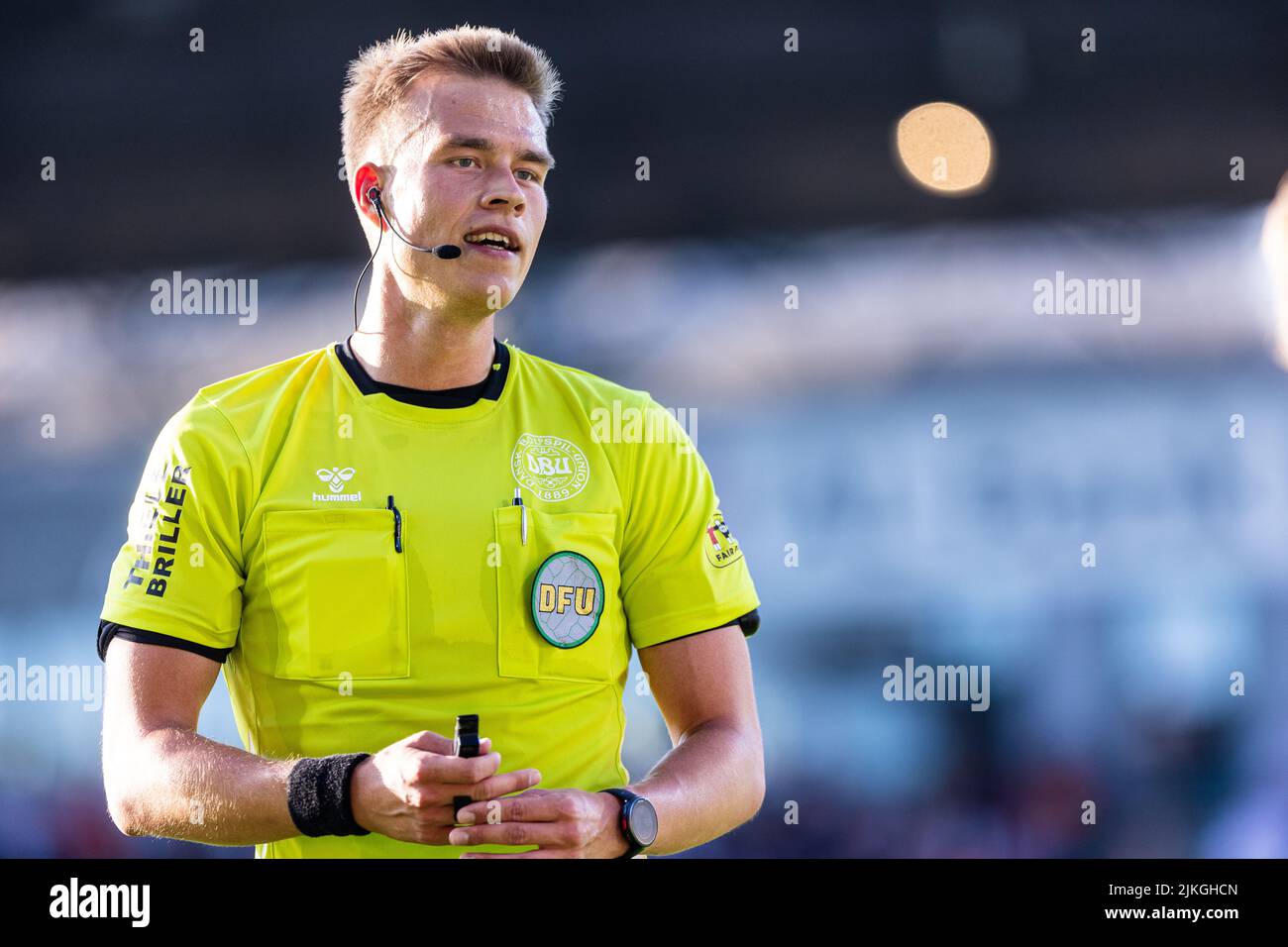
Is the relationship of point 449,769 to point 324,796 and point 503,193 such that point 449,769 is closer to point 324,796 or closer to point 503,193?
point 324,796

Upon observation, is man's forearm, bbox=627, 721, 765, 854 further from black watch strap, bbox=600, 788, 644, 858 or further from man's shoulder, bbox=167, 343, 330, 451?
man's shoulder, bbox=167, 343, 330, 451

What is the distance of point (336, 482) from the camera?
2.02 metres

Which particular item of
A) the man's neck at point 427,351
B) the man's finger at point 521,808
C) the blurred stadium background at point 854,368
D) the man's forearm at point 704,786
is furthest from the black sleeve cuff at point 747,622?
the blurred stadium background at point 854,368

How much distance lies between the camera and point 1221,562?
132 inches

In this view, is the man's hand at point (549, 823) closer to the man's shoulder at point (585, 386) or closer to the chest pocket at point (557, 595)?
the chest pocket at point (557, 595)

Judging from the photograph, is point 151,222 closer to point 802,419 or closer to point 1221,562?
point 802,419

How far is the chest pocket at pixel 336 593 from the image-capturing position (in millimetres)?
1959

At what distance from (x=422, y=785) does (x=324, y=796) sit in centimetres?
18

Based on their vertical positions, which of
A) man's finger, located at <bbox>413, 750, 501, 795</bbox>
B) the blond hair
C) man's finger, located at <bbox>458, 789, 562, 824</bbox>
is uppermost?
the blond hair

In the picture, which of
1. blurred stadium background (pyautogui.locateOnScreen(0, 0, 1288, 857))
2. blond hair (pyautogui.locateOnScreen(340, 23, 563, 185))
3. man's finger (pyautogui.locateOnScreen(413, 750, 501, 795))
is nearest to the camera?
man's finger (pyautogui.locateOnScreen(413, 750, 501, 795))

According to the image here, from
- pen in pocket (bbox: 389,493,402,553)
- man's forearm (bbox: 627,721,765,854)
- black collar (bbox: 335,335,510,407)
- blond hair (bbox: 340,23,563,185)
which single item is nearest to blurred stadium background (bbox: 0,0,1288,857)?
blond hair (bbox: 340,23,563,185)

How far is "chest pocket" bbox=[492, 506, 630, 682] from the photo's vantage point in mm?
1996

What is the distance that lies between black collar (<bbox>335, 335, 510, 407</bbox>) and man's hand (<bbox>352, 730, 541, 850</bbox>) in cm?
59
